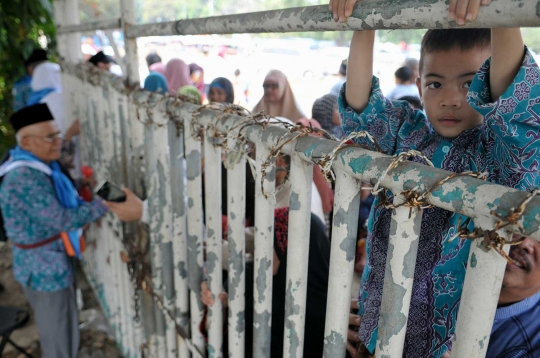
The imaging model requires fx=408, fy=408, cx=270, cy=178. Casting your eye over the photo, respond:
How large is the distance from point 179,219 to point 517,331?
1.12 metres

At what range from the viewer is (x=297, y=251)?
0.90 meters

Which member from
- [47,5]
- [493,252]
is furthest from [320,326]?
[47,5]

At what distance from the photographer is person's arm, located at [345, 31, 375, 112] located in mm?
929

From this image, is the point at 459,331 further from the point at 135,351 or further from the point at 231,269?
the point at 135,351

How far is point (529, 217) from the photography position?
48cm

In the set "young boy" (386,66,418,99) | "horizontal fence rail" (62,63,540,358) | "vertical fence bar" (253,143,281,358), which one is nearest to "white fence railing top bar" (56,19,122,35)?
"horizontal fence rail" (62,63,540,358)

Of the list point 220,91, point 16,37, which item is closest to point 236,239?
point 220,91

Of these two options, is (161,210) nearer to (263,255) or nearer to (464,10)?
(263,255)

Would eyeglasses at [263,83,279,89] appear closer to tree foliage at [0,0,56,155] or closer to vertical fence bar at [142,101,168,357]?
vertical fence bar at [142,101,168,357]

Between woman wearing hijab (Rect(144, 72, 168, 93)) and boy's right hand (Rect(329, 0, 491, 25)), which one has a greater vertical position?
boy's right hand (Rect(329, 0, 491, 25))

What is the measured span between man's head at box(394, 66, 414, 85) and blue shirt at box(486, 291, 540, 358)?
407 centimetres

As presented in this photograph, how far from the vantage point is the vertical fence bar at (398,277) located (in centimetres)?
65

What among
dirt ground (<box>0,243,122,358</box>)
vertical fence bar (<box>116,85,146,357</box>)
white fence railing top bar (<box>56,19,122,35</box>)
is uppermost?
white fence railing top bar (<box>56,19,122,35</box>)

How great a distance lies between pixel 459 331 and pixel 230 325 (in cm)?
74
